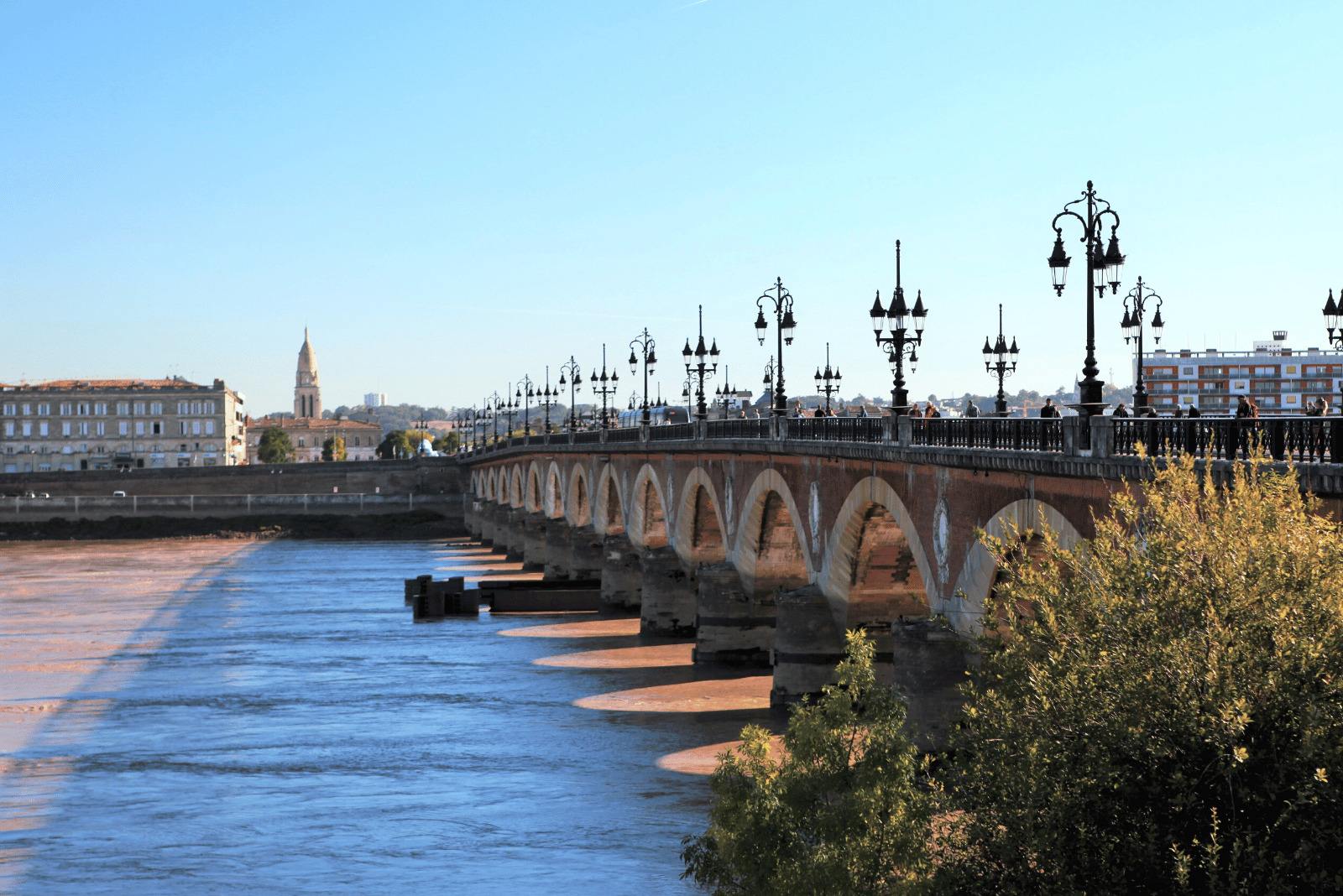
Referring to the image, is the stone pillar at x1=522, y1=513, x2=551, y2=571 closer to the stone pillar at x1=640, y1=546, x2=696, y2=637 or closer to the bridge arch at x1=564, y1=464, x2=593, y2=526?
Answer: the bridge arch at x1=564, y1=464, x2=593, y2=526

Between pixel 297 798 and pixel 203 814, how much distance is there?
1.59 m

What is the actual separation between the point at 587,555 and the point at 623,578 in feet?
32.3

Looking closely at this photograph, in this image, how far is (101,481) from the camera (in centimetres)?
11388

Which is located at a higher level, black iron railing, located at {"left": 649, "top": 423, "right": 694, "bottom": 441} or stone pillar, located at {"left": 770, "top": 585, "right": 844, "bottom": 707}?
black iron railing, located at {"left": 649, "top": 423, "right": 694, "bottom": 441}

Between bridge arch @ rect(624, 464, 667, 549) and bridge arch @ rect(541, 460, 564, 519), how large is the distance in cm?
2075

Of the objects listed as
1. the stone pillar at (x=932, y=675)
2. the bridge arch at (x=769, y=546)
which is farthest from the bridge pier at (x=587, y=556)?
the stone pillar at (x=932, y=675)

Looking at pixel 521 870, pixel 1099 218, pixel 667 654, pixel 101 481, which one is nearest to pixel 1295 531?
pixel 1099 218

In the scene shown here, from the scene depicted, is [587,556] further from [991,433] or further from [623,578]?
[991,433]

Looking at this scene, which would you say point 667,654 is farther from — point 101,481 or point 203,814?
point 101,481

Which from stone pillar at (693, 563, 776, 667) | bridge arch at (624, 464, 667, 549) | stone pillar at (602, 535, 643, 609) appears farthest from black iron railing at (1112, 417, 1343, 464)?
stone pillar at (602, 535, 643, 609)

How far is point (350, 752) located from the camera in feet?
92.8

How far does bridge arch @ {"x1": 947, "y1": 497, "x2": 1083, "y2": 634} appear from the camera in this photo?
18516 mm

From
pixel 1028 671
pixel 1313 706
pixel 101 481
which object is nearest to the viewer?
pixel 1313 706

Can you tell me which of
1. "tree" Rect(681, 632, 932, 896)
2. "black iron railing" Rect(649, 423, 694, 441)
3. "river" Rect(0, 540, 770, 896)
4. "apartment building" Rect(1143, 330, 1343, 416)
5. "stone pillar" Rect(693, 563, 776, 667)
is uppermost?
"apartment building" Rect(1143, 330, 1343, 416)
